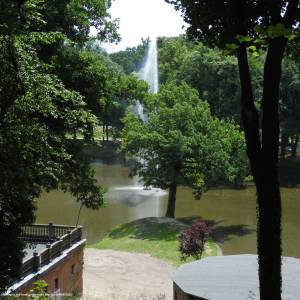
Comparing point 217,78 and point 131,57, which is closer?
point 217,78

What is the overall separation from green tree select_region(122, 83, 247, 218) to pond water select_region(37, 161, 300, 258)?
3.73 metres

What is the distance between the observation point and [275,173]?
23.2 feet

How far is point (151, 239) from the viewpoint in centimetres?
3197

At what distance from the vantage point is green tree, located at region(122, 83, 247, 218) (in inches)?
1438

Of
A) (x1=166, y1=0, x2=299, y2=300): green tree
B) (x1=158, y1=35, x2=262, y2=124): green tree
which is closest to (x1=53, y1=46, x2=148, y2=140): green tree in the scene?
(x1=166, y1=0, x2=299, y2=300): green tree

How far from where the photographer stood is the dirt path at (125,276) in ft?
74.0

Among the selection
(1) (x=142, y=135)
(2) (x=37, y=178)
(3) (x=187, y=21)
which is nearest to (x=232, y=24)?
(3) (x=187, y=21)

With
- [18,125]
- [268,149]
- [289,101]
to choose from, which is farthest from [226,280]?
[289,101]

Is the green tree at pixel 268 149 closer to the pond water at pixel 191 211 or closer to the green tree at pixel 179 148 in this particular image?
the pond water at pixel 191 211

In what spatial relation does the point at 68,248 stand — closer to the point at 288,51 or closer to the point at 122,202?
the point at 288,51

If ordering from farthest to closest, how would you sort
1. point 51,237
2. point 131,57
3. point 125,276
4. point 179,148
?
point 131,57 → point 179,148 → point 125,276 → point 51,237

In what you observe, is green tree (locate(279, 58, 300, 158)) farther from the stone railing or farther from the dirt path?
the stone railing

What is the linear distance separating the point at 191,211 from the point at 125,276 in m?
18.1

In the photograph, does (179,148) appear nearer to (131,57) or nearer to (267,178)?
(267,178)
